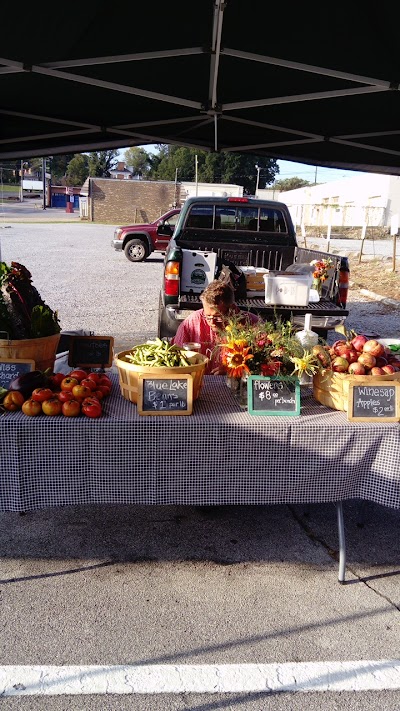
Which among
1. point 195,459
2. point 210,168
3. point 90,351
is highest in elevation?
point 210,168

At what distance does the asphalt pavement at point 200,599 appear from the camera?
96.8 inches

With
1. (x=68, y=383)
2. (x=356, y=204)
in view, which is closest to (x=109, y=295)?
(x=68, y=383)

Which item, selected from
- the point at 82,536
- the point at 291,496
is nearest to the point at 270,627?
the point at 291,496

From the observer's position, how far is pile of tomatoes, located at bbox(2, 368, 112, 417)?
9.58 ft

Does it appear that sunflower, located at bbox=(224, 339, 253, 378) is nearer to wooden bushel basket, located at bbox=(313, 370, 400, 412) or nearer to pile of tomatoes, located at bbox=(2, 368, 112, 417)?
wooden bushel basket, located at bbox=(313, 370, 400, 412)

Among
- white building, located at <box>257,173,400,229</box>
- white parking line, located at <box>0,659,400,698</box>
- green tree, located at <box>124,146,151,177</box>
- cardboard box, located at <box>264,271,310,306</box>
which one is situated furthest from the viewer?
green tree, located at <box>124,146,151,177</box>

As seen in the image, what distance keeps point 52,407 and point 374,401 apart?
63.5 inches

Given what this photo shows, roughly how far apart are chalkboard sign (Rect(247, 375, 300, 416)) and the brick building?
47.3 m

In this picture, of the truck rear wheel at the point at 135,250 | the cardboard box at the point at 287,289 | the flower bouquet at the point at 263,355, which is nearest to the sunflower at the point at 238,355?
the flower bouquet at the point at 263,355

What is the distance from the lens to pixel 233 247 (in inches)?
346

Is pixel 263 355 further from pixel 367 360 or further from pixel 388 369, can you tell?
pixel 388 369

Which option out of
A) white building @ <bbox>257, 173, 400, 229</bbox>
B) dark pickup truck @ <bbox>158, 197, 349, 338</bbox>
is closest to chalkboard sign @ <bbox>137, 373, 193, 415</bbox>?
dark pickup truck @ <bbox>158, 197, 349, 338</bbox>

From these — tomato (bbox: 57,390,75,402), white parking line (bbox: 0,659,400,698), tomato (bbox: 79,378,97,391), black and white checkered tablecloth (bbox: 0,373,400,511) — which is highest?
tomato (bbox: 79,378,97,391)

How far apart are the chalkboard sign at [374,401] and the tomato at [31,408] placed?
1.55 metres
